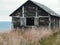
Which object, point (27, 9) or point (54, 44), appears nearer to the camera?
point (54, 44)

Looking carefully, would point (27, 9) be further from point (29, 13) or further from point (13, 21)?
point (13, 21)

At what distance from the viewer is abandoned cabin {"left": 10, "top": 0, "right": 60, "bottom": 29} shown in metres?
22.7

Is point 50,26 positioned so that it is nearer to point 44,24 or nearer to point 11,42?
point 44,24

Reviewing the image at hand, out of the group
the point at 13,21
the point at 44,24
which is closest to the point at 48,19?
the point at 44,24

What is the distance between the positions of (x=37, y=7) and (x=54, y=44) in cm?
1316

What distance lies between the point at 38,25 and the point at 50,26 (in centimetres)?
120

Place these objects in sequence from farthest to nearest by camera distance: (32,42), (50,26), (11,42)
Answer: (50,26), (32,42), (11,42)

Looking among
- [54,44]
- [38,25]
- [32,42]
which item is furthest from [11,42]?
[38,25]

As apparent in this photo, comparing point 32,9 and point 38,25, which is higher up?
point 32,9

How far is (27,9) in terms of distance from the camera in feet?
77.3

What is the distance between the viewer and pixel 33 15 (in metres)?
23.2

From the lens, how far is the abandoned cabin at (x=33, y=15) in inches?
894

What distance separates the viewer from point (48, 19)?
22688 millimetres

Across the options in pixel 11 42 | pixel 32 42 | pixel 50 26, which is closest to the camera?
pixel 11 42
